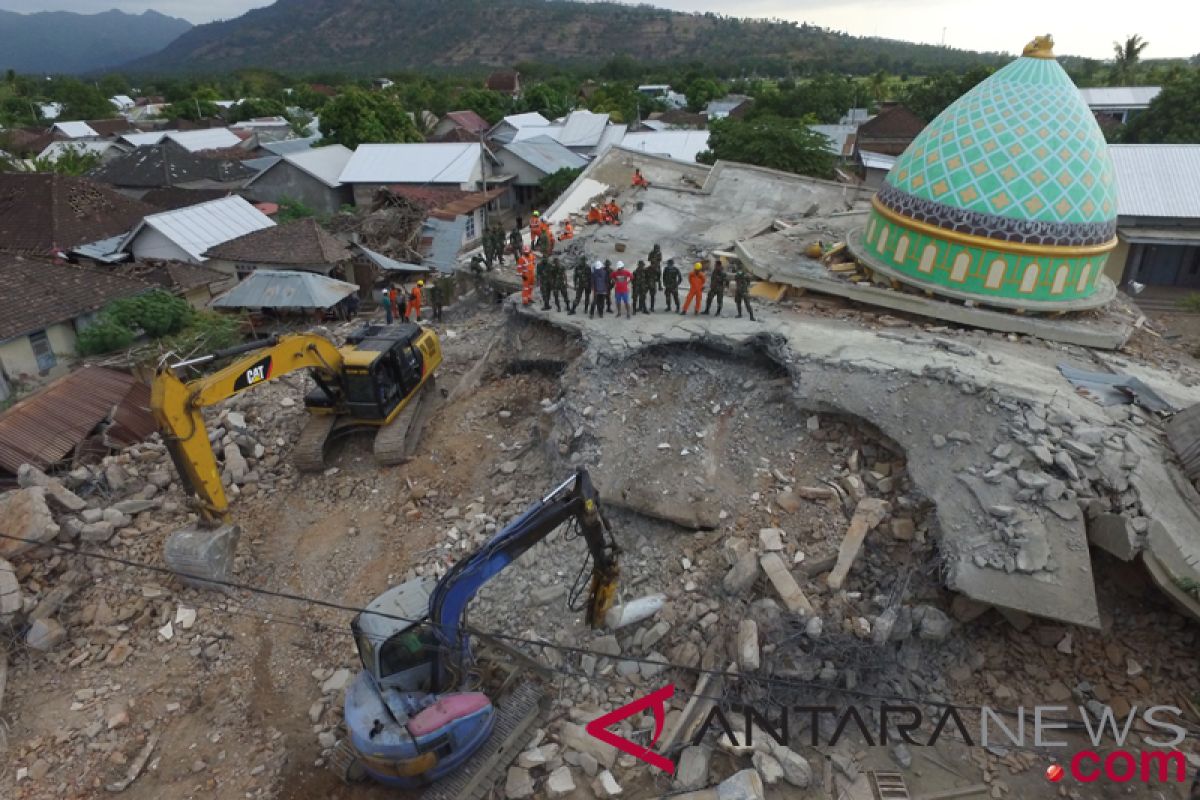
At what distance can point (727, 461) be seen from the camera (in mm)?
11336

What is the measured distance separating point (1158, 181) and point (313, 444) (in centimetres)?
2741

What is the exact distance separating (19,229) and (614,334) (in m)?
27.3

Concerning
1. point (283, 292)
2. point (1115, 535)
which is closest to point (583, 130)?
point (283, 292)

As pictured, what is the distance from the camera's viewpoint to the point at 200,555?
9.89 metres

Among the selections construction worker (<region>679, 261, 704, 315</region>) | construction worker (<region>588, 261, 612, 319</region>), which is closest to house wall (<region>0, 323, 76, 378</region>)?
construction worker (<region>588, 261, 612, 319</region>)

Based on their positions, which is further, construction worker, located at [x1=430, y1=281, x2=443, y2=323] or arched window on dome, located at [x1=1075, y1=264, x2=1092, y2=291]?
construction worker, located at [x1=430, y1=281, x2=443, y2=323]

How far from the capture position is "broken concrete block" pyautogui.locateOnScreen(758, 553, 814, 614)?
880cm

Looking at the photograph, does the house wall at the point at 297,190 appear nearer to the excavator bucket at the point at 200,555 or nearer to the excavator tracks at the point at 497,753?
the excavator bucket at the point at 200,555

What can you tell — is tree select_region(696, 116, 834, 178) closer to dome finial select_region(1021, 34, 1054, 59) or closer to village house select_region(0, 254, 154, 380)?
dome finial select_region(1021, 34, 1054, 59)

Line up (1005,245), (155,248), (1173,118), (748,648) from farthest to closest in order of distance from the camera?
(1173,118) → (155,248) → (1005,245) → (748,648)

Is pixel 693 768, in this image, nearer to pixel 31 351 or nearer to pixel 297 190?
pixel 31 351

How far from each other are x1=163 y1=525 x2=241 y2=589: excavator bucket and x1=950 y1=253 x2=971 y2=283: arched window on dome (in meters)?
14.0

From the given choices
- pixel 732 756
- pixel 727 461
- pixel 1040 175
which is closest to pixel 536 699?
pixel 732 756

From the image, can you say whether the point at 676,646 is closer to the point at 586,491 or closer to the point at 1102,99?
the point at 586,491
